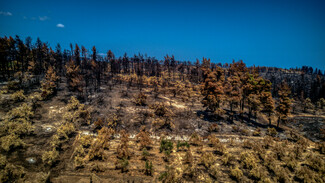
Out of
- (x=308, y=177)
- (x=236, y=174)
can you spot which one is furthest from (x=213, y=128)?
(x=308, y=177)

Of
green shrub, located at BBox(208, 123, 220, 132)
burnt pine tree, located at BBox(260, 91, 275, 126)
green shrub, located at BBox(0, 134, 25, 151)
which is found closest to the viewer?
green shrub, located at BBox(0, 134, 25, 151)

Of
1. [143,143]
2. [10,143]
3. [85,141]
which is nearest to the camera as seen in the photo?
[10,143]

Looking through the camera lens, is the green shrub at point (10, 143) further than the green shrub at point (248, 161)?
No

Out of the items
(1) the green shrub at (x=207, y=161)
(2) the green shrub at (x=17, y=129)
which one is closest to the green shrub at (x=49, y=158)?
(2) the green shrub at (x=17, y=129)

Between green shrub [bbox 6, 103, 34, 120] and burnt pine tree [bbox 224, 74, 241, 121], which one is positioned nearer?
green shrub [bbox 6, 103, 34, 120]

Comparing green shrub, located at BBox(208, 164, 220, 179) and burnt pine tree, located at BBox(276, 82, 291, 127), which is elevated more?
burnt pine tree, located at BBox(276, 82, 291, 127)

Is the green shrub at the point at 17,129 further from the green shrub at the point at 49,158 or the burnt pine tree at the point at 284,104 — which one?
the burnt pine tree at the point at 284,104

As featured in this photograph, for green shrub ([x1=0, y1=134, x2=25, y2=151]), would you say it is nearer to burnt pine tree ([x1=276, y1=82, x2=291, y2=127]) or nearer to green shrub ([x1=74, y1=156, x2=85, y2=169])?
green shrub ([x1=74, y1=156, x2=85, y2=169])

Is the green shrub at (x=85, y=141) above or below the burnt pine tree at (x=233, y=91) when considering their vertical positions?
below

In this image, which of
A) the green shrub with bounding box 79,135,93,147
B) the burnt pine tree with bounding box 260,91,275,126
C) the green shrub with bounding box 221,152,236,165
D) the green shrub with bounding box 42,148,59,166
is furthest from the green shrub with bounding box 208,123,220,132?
the green shrub with bounding box 42,148,59,166

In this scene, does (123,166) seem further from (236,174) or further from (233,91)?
(233,91)

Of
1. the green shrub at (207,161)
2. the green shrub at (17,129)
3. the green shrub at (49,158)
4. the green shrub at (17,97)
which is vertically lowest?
the green shrub at (207,161)

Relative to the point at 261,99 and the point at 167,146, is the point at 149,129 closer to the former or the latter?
the point at 167,146
